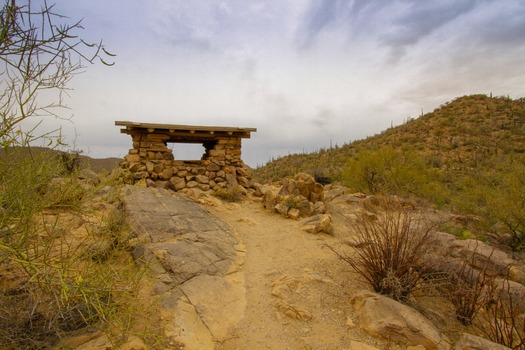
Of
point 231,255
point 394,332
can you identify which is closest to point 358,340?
point 394,332

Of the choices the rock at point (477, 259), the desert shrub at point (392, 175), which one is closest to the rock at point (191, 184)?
the rock at point (477, 259)

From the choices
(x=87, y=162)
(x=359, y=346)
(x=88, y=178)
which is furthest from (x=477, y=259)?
(x=88, y=178)

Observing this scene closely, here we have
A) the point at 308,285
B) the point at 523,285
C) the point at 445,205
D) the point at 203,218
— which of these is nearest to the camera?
the point at 308,285

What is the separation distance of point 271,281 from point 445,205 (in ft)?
27.2

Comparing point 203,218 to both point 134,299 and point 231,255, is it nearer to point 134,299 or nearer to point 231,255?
point 231,255

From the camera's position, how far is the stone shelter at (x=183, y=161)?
7585 millimetres

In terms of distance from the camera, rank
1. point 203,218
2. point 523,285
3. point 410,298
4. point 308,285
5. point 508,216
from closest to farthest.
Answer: point 410,298 < point 308,285 < point 523,285 < point 203,218 < point 508,216

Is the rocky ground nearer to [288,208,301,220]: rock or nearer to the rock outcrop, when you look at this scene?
the rock outcrop

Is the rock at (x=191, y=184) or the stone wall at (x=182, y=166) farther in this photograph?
the rock at (x=191, y=184)

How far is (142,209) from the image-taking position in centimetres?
542

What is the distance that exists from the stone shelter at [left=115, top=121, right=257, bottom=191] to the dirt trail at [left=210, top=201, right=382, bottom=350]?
2260mm

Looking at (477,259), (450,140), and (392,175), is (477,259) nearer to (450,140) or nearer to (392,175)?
(392,175)

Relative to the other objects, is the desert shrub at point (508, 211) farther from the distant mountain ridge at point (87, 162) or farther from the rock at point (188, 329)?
the distant mountain ridge at point (87, 162)

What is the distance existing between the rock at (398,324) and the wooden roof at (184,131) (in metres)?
5.62
